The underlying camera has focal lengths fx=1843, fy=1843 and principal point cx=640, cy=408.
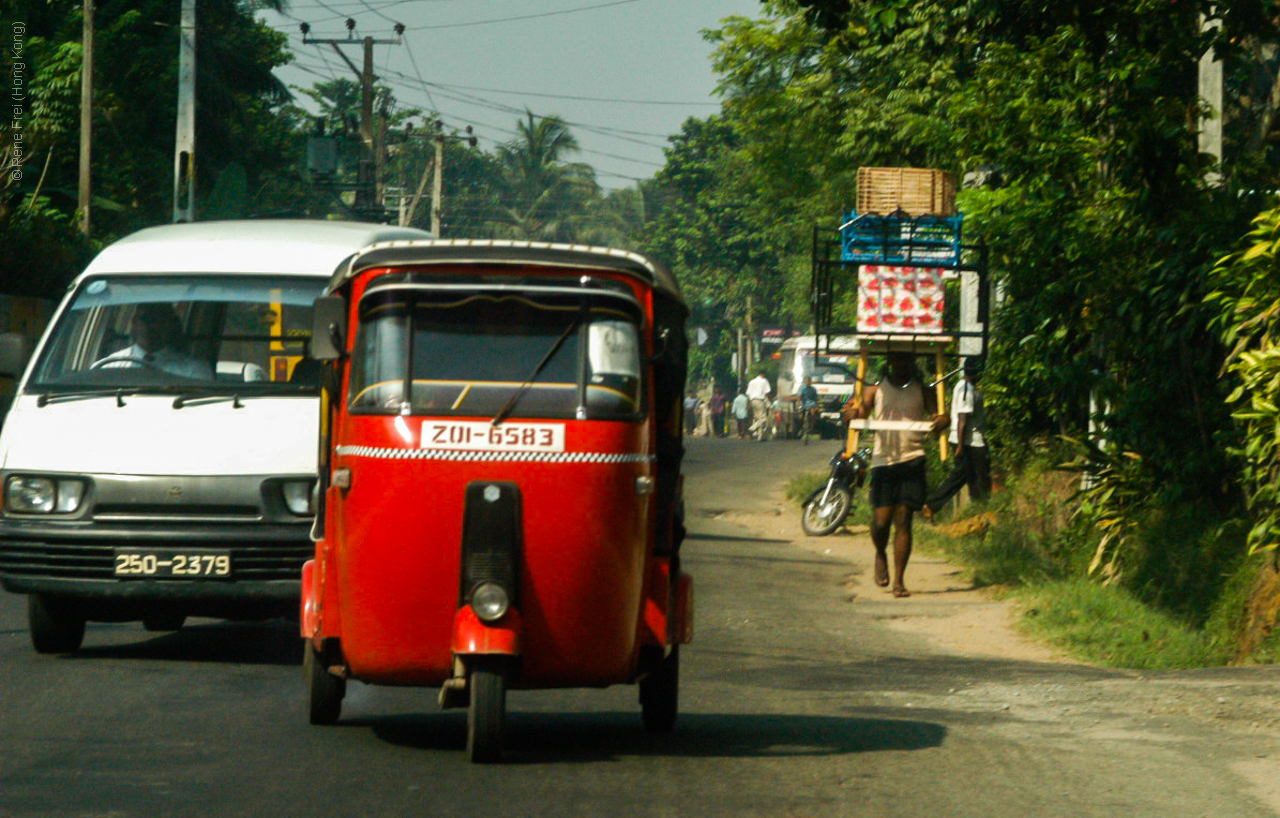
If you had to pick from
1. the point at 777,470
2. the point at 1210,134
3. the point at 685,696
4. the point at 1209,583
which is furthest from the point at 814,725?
the point at 777,470

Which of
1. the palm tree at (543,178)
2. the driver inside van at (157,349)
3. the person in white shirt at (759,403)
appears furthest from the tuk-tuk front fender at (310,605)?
the palm tree at (543,178)

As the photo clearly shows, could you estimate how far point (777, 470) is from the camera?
3206cm

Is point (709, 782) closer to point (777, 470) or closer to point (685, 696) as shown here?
point (685, 696)

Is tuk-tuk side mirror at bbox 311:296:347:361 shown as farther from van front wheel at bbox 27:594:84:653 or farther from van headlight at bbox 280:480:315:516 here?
van front wheel at bbox 27:594:84:653

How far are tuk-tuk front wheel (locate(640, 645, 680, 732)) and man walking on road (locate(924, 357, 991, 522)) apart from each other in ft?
38.3

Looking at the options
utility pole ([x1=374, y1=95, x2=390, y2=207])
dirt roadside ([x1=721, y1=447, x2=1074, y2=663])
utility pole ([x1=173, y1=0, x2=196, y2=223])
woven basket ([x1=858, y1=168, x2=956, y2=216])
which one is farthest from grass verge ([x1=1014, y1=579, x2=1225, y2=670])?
utility pole ([x1=374, y1=95, x2=390, y2=207])

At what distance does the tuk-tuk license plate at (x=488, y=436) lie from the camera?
684 cm

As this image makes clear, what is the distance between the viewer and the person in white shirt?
52753 millimetres

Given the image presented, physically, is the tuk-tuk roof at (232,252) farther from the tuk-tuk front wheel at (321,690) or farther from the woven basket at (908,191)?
the woven basket at (908,191)

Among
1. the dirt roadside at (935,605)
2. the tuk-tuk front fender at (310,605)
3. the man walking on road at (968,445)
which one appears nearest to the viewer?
the tuk-tuk front fender at (310,605)

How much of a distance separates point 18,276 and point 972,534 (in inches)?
604

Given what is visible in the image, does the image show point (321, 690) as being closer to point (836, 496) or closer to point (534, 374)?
point (534, 374)

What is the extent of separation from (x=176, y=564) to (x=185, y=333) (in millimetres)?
1600

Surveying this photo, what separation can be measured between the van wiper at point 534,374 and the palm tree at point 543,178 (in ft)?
247
